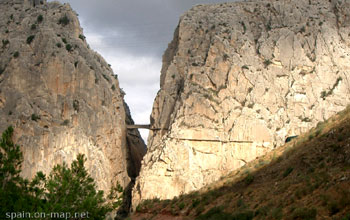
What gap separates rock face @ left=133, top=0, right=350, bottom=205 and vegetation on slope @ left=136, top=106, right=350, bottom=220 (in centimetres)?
1081

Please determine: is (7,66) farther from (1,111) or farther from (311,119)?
(311,119)

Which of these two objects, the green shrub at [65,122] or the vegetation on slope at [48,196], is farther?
the green shrub at [65,122]

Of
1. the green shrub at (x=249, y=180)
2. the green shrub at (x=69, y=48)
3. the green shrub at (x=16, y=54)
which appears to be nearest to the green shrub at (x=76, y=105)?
the green shrub at (x=69, y=48)

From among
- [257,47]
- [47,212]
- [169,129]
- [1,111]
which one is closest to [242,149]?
[169,129]

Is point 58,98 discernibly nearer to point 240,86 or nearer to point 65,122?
point 65,122

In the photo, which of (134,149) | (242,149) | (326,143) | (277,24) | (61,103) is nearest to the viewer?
(326,143)

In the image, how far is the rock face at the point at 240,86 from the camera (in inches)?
1907

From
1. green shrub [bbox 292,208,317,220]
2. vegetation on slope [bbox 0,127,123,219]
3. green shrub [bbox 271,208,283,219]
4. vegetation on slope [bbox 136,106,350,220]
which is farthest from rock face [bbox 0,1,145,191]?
green shrub [bbox 292,208,317,220]

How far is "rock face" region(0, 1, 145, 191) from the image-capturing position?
50.3 m

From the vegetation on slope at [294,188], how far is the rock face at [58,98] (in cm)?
1702

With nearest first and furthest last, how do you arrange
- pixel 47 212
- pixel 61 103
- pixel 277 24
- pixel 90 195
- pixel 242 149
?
1. pixel 47 212
2. pixel 90 195
3. pixel 242 149
4. pixel 61 103
5. pixel 277 24

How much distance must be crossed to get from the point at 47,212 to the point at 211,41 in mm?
41823

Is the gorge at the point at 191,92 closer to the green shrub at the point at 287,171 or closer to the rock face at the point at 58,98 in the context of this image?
the rock face at the point at 58,98

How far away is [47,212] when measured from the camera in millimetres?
15977
